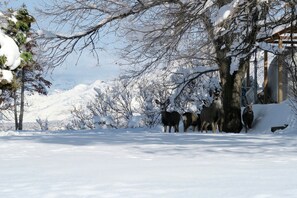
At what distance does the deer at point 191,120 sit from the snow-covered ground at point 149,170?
1283cm

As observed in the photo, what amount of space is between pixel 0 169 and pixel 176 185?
2.56 m

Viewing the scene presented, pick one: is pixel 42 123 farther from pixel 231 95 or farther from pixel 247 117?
pixel 247 117

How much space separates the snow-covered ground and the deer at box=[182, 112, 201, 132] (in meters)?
12.8

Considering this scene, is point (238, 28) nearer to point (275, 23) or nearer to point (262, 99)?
point (275, 23)

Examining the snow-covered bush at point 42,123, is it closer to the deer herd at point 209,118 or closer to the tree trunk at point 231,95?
the deer herd at point 209,118

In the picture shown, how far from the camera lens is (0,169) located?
661 centimetres

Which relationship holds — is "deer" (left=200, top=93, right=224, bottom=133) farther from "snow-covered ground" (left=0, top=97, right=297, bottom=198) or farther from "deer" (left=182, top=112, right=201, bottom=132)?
"snow-covered ground" (left=0, top=97, right=297, bottom=198)

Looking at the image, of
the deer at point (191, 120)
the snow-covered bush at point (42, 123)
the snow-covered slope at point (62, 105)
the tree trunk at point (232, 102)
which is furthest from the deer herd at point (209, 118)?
the snow-covered bush at point (42, 123)

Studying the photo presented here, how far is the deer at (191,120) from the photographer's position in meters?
22.9

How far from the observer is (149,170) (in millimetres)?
6238

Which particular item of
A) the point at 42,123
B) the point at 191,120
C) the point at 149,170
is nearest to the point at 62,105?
the point at 42,123

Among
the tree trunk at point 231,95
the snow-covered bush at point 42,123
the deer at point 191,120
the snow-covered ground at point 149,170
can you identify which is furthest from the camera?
the snow-covered bush at point 42,123

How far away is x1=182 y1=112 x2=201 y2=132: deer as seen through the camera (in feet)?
75.2

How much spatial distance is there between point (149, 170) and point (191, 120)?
55.9ft
